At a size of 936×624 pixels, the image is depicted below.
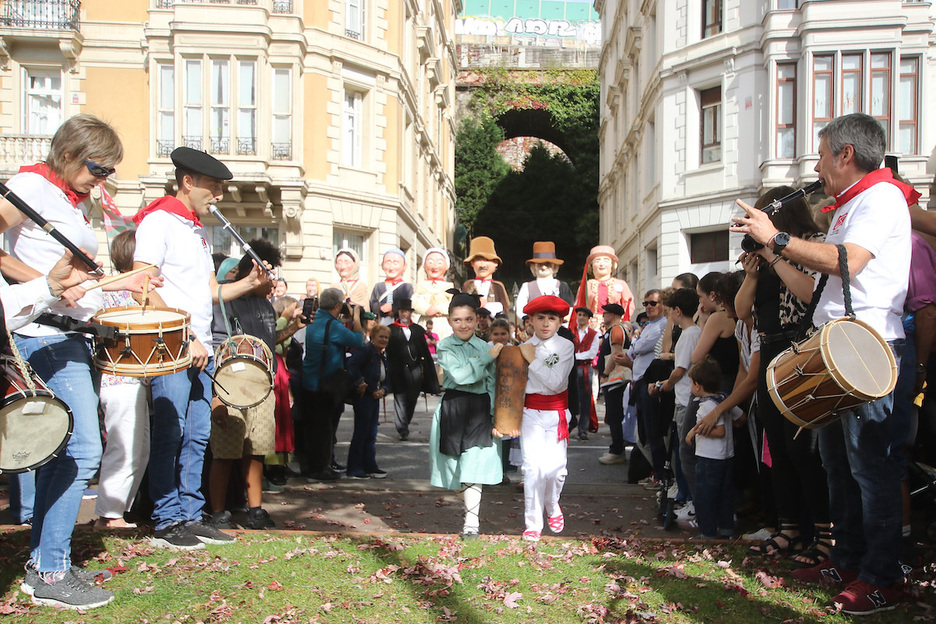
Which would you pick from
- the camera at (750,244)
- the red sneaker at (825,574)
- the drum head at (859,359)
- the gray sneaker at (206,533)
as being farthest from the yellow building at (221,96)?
the drum head at (859,359)

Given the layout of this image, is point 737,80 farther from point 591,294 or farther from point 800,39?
point 591,294

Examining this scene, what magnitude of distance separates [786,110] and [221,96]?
14.8 meters

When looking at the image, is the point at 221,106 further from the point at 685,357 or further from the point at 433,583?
the point at 433,583

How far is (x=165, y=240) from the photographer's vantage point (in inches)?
187

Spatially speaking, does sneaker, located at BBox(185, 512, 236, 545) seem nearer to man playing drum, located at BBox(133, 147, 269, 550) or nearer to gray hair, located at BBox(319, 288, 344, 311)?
man playing drum, located at BBox(133, 147, 269, 550)

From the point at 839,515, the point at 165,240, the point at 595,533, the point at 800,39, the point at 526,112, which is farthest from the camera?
the point at 526,112

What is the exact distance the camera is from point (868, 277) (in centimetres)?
390

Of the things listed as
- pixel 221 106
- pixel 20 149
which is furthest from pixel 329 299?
pixel 20 149

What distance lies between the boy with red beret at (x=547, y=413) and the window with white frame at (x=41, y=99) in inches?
817

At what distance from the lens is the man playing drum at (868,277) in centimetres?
380

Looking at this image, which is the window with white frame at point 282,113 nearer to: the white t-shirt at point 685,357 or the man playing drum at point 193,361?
the white t-shirt at point 685,357

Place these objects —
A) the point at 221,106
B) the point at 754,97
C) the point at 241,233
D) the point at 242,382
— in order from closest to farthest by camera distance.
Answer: the point at 242,382, the point at 221,106, the point at 754,97, the point at 241,233

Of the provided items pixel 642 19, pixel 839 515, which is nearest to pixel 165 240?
pixel 839 515

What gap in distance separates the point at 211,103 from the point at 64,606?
64.0ft
